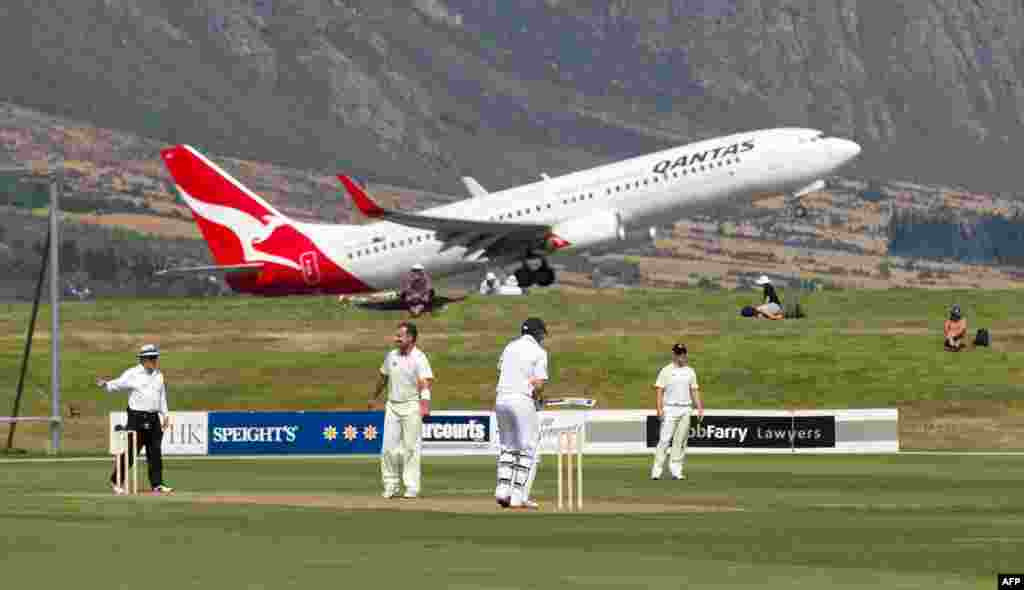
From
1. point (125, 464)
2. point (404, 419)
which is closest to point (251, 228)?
point (125, 464)

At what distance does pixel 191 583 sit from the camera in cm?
2145

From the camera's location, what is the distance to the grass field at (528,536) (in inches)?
872

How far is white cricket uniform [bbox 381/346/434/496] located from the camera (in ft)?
117

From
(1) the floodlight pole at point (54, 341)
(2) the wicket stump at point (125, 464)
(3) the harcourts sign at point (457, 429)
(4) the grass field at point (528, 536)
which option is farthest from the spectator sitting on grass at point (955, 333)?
(2) the wicket stump at point (125, 464)

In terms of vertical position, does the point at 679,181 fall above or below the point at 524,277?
above

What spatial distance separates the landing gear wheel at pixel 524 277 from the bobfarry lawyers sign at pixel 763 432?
3948 centimetres

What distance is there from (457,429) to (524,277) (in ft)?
128

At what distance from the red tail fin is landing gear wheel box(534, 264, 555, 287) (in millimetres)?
10749

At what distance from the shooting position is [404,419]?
35.8 m

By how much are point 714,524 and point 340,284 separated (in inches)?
2929

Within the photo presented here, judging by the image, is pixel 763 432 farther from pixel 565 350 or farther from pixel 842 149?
pixel 842 149

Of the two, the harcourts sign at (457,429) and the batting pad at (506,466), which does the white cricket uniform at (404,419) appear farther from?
the harcourts sign at (457,429)

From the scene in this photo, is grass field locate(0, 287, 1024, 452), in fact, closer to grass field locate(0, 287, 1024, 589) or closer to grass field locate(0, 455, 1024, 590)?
grass field locate(0, 287, 1024, 589)

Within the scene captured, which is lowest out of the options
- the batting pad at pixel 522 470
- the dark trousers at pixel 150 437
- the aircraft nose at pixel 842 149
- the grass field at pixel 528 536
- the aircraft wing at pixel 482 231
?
the grass field at pixel 528 536
